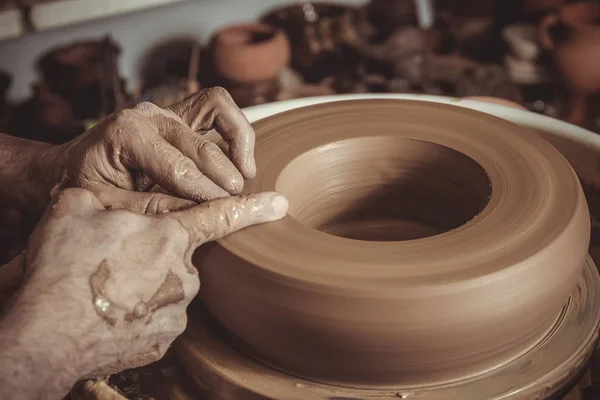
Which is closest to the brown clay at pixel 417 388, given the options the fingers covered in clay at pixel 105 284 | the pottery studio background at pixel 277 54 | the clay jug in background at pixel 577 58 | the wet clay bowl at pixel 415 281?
the wet clay bowl at pixel 415 281

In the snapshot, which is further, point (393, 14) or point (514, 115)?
point (393, 14)

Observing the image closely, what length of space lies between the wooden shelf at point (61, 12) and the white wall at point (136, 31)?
0.76ft

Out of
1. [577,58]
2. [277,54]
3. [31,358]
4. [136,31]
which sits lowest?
[577,58]

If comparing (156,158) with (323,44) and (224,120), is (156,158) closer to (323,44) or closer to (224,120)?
(224,120)

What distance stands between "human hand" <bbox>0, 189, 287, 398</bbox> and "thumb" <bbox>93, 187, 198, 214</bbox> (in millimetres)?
38

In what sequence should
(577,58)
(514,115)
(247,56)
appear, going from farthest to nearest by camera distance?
(247,56) < (577,58) < (514,115)

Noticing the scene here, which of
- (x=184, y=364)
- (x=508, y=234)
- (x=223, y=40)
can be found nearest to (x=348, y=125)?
(x=508, y=234)

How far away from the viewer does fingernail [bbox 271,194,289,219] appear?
1099mm

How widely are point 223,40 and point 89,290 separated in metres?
2.69

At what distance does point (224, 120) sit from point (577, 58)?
2.58 meters

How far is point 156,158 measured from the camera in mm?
1075

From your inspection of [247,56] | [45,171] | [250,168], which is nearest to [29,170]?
[45,171]

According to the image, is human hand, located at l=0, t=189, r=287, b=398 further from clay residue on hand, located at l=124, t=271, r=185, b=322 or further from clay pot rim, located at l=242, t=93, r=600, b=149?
clay pot rim, located at l=242, t=93, r=600, b=149

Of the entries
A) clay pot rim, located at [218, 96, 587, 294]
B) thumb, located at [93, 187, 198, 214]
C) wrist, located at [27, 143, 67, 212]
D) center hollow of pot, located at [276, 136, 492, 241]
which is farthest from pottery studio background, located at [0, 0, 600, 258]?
clay pot rim, located at [218, 96, 587, 294]
